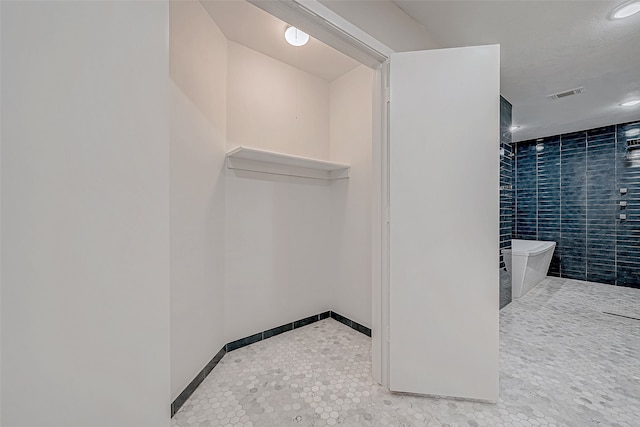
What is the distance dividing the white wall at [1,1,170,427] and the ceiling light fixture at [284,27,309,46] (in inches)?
63.8

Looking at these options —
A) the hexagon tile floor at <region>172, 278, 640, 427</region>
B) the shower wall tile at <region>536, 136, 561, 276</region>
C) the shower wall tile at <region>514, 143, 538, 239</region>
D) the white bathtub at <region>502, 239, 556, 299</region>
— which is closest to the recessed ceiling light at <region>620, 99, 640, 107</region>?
the shower wall tile at <region>536, 136, 561, 276</region>

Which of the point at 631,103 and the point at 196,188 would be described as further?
the point at 631,103

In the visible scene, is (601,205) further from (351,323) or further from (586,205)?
(351,323)

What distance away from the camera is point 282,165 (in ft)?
7.69

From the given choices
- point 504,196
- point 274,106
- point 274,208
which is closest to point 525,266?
point 504,196

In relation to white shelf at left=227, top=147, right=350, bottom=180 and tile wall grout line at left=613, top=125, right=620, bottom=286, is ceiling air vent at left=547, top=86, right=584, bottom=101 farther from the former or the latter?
white shelf at left=227, top=147, right=350, bottom=180

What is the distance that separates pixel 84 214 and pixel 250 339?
6.53ft

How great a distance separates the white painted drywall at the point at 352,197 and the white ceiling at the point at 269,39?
8.9 inches

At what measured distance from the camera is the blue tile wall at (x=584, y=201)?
3748 millimetres

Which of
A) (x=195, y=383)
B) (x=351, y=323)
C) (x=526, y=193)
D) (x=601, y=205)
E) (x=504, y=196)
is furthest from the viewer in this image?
(x=526, y=193)

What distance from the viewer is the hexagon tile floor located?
1384 millimetres

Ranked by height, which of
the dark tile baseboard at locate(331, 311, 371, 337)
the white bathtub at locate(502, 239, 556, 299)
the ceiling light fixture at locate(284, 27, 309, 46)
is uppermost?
the ceiling light fixture at locate(284, 27, 309, 46)

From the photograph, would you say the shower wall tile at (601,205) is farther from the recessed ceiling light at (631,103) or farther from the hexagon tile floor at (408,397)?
the hexagon tile floor at (408,397)

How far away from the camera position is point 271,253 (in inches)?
91.4
